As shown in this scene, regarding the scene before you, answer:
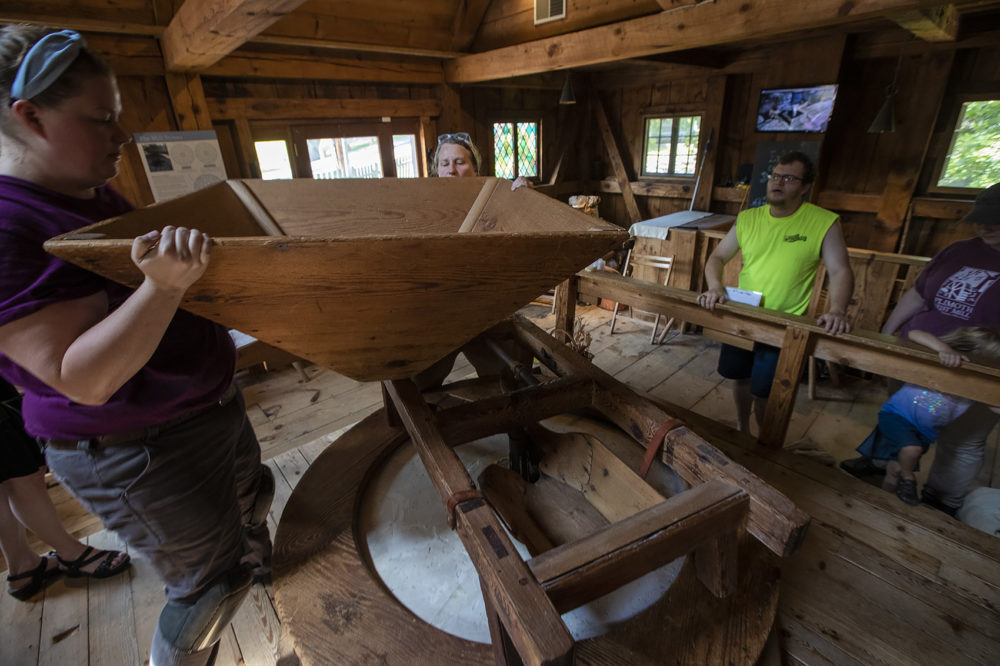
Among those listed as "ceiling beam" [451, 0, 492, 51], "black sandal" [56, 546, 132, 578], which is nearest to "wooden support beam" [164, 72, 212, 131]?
"ceiling beam" [451, 0, 492, 51]

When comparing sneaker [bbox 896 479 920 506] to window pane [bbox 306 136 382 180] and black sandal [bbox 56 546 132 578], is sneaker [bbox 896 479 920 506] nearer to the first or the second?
black sandal [bbox 56 546 132 578]

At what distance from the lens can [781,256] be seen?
7.64 feet

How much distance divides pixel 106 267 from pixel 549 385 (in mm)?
1121

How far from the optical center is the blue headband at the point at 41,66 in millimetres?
839

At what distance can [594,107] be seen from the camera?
22.2ft

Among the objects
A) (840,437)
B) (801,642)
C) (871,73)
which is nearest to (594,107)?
(871,73)

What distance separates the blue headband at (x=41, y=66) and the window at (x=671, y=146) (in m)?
6.23

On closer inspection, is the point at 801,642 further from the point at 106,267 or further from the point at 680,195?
the point at 680,195

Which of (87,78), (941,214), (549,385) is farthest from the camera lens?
(941,214)

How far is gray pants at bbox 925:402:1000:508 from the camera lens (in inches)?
78.8

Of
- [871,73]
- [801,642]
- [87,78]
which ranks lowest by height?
[801,642]

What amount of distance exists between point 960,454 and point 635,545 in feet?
7.64

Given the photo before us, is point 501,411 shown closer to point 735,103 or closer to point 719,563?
point 719,563

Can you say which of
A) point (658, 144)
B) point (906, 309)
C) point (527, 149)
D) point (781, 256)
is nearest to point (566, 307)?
point (781, 256)
